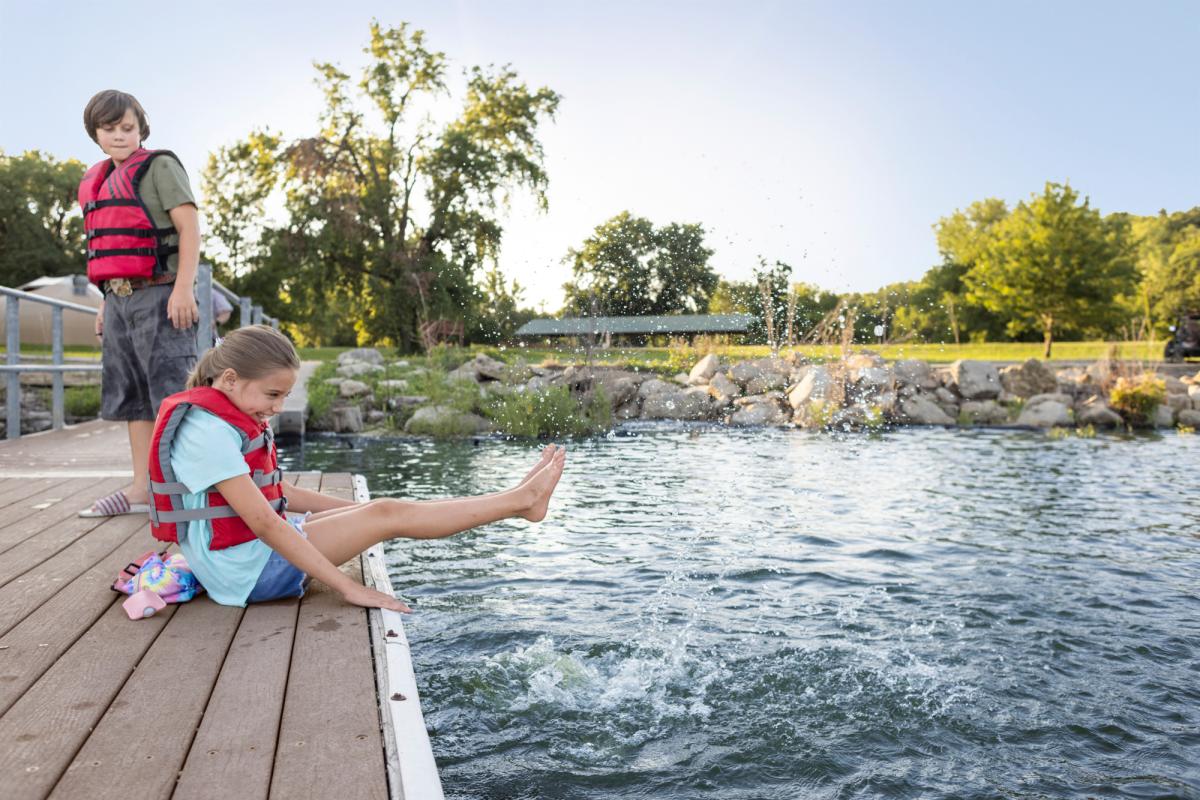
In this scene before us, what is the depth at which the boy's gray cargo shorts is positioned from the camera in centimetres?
381

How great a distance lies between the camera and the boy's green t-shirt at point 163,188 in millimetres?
3688

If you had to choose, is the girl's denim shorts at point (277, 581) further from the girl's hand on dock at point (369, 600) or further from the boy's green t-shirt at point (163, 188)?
the boy's green t-shirt at point (163, 188)

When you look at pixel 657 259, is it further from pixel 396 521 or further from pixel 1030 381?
pixel 396 521

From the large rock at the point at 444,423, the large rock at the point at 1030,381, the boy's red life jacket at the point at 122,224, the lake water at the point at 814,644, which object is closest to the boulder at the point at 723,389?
the large rock at the point at 444,423

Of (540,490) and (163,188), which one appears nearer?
(540,490)

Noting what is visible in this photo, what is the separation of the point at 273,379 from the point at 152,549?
122 cm

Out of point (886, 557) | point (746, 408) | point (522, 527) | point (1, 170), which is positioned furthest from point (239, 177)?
point (886, 557)

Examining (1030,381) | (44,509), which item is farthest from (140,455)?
(1030,381)

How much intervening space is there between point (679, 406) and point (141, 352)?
12.2 meters

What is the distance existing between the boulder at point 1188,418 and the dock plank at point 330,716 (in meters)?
16.1

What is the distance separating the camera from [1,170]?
37750 millimetres

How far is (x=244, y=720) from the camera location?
6.41ft

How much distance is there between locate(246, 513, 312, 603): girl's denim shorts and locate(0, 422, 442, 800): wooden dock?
36mm

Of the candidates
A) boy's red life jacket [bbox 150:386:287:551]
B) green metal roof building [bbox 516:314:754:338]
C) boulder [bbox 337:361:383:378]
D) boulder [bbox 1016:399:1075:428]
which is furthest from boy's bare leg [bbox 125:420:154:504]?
green metal roof building [bbox 516:314:754:338]
